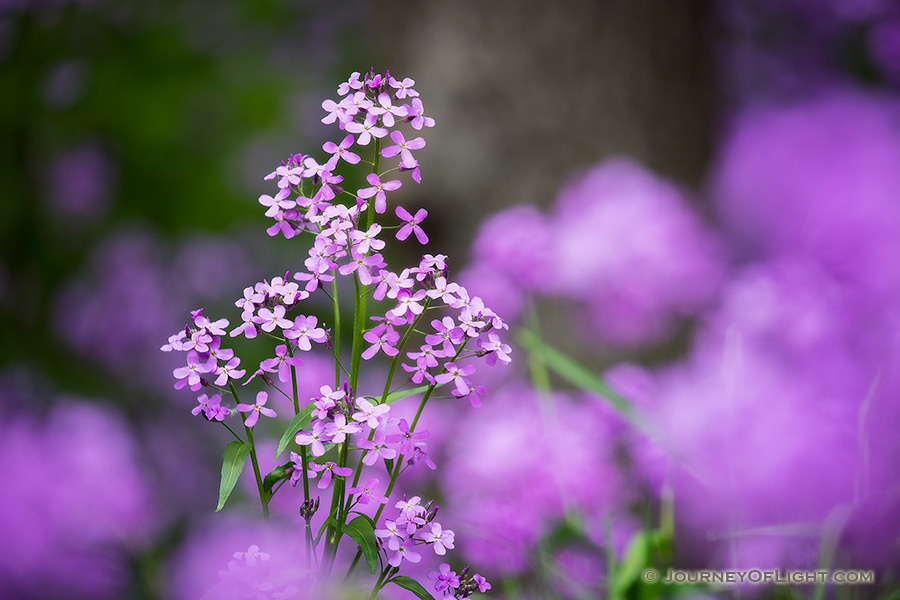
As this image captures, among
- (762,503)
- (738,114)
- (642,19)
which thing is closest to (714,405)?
(762,503)

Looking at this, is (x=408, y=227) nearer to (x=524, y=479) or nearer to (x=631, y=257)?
(x=524, y=479)

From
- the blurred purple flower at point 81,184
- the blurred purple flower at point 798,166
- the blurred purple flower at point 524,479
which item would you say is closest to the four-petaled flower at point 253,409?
the blurred purple flower at point 524,479

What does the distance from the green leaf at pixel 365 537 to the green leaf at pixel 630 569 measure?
0.37 metres

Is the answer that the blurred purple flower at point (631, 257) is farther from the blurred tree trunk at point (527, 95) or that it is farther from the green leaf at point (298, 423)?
the green leaf at point (298, 423)

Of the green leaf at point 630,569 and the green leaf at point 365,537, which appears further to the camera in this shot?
the green leaf at point 630,569

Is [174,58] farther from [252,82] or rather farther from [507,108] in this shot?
[507,108]

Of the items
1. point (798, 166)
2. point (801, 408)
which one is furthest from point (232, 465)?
point (798, 166)

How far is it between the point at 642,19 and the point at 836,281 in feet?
2.76

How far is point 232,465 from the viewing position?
1.19 feet

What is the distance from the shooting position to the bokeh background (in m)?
0.77

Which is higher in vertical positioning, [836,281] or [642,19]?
[642,19]

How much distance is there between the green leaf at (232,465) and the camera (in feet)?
1.14

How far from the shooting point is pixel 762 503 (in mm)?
778

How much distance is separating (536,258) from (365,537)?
51 centimetres
